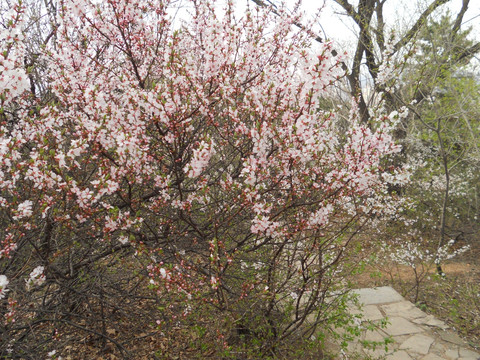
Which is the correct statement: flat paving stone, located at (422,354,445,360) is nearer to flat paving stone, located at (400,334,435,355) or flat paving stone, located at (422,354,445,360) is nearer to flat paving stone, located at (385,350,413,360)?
flat paving stone, located at (400,334,435,355)

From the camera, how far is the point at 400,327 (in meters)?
4.42

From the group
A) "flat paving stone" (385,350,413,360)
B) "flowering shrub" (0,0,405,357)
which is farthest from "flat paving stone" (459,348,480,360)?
"flowering shrub" (0,0,405,357)

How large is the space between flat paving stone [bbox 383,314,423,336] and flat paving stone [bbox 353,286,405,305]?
518 millimetres

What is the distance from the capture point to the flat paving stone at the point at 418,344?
12.8 ft

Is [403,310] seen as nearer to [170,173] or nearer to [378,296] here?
[378,296]

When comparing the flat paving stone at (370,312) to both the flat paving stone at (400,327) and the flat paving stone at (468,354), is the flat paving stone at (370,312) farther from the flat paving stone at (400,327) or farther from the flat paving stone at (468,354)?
the flat paving stone at (468,354)

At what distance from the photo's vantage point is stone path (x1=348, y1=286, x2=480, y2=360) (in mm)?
3777

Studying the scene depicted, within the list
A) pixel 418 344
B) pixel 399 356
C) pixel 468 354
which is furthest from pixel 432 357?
pixel 468 354

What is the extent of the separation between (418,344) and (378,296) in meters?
1.39

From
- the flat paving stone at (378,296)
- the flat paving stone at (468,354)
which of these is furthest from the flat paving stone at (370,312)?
the flat paving stone at (468,354)

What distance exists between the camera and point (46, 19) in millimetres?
4828

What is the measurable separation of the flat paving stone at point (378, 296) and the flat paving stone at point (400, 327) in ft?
1.70

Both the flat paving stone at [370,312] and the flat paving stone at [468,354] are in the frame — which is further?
the flat paving stone at [370,312]

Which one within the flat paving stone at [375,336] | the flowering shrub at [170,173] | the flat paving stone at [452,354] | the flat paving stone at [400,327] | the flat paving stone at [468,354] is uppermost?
the flowering shrub at [170,173]
